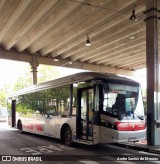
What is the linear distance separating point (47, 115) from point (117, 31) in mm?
8626

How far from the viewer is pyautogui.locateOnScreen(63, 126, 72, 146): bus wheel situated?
511 inches

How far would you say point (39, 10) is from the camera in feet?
52.2

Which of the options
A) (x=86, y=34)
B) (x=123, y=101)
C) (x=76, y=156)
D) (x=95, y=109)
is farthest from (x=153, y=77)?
(x=86, y=34)

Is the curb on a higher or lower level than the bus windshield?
lower

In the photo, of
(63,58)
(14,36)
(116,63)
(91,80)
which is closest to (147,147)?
(91,80)

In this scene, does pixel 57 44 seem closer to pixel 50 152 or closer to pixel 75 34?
pixel 75 34

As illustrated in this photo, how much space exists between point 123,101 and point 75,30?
9.55 m

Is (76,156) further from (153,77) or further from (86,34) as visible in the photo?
(86,34)

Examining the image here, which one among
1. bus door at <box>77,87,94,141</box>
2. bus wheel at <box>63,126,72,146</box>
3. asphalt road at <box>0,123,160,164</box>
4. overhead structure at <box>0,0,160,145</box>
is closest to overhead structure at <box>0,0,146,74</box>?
overhead structure at <box>0,0,160,145</box>

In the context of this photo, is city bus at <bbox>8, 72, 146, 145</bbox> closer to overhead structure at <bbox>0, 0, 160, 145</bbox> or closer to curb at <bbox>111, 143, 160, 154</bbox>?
curb at <bbox>111, 143, 160, 154</bbox>

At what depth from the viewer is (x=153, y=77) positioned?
13.4 metres

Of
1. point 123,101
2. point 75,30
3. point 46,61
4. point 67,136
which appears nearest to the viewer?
point 123,101

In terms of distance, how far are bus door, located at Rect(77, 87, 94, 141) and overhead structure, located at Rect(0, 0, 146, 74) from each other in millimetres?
4182

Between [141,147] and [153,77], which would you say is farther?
[153,77]
